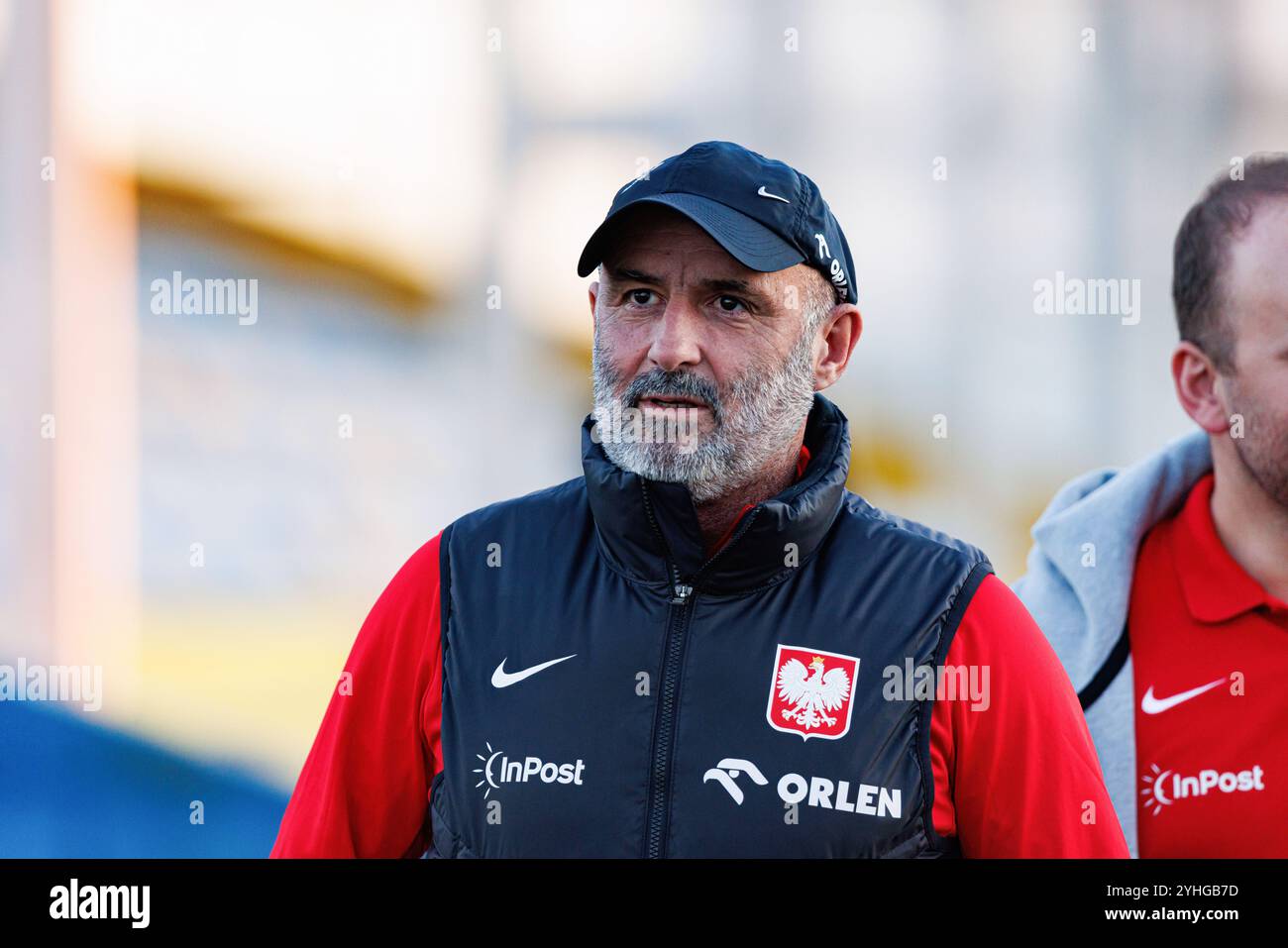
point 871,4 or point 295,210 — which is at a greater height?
point 871,4

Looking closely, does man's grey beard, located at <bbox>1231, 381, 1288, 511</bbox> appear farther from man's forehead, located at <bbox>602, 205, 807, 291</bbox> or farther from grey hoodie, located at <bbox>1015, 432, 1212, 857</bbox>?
man's forehead, located at <bbox>602, 205, 807, 291</bbox>

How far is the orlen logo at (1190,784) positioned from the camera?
1825mm

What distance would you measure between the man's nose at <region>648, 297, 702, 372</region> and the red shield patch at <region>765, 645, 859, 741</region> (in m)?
0.38

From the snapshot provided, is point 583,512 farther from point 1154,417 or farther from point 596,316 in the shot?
point 1154,417

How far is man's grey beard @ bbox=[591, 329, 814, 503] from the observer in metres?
1.61

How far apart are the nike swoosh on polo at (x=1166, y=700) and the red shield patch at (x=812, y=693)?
691 mm

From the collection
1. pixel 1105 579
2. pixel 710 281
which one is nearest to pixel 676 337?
pixel 710 281

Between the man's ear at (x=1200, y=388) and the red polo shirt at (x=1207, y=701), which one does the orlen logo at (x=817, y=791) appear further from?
the man's ear at (x=1200, y=388)

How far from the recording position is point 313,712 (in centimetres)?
292

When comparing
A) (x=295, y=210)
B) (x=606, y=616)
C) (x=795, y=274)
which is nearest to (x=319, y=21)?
(x=295, y=210)

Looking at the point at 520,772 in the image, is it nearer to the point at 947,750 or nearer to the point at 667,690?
the point at 667,690

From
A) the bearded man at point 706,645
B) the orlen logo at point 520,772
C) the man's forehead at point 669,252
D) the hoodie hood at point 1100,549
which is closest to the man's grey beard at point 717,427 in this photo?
the bearded man at point 706,645

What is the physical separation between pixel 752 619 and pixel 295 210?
190 cm

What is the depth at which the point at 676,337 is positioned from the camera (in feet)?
5.21
